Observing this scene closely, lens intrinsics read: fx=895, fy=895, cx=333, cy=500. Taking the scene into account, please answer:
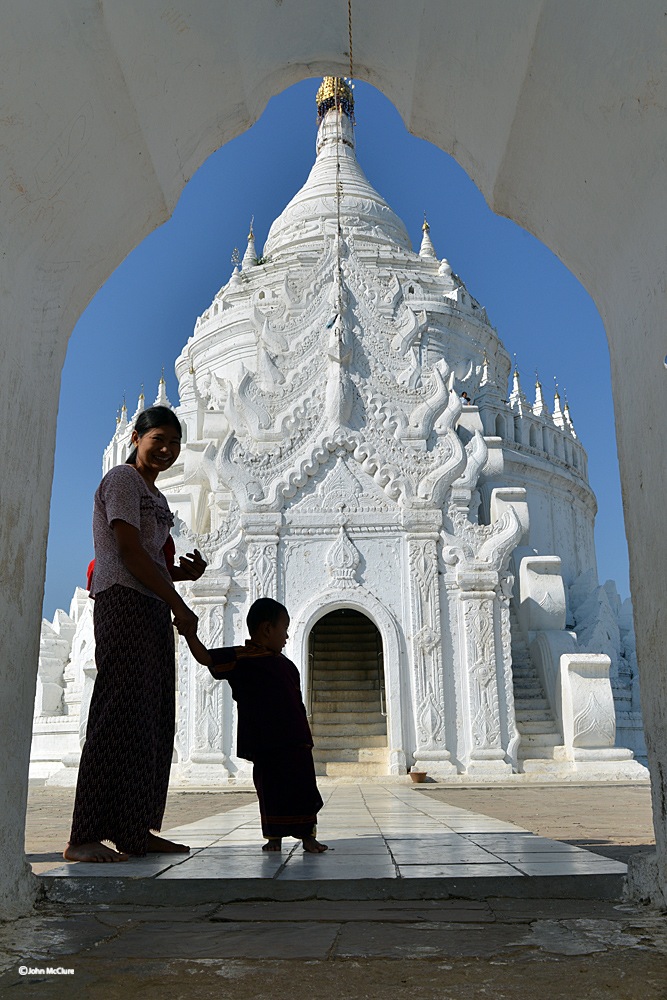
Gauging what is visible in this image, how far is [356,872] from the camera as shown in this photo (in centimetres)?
307

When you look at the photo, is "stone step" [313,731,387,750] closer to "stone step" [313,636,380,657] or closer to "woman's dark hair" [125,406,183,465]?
"stone step" [313,636,380,657]

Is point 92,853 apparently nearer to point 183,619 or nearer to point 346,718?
point 183,619

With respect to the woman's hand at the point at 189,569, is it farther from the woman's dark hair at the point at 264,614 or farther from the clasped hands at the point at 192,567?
the woman's dark hair at the point at 264,614

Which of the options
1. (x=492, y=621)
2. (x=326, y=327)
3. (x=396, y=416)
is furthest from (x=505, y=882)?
(x=326, y=327)

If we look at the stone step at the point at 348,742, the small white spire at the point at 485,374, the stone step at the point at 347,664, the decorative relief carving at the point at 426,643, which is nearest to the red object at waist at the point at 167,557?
the decorative relief carving at the point at 426,643

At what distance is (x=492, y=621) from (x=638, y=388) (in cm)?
966

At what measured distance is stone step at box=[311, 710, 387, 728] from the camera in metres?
13.5

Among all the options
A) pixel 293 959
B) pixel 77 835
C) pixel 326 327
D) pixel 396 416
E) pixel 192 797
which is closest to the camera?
pixel 293 959

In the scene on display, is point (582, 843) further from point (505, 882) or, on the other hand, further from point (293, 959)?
point (293, 959)

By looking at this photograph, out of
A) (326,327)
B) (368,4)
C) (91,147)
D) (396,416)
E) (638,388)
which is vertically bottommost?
(638,388)

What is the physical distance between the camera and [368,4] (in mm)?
3521

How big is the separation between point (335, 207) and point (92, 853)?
21.8 metres

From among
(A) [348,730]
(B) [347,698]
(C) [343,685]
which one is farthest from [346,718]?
(C) [343,685]

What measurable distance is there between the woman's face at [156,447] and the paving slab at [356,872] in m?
1.61
